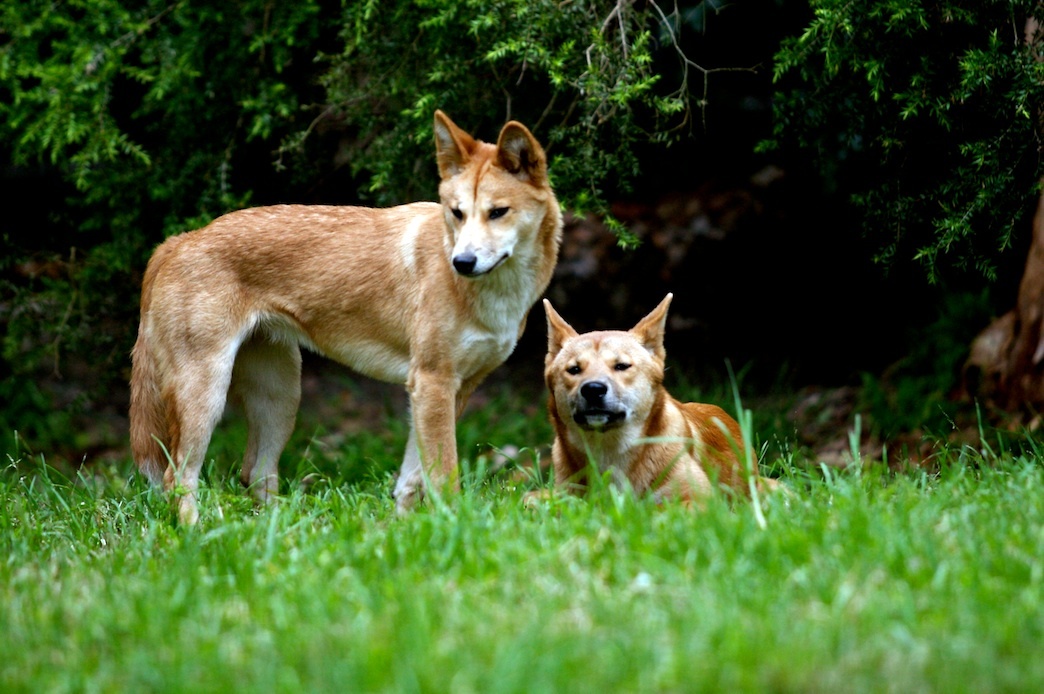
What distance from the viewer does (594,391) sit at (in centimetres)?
452

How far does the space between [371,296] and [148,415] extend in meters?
1.30

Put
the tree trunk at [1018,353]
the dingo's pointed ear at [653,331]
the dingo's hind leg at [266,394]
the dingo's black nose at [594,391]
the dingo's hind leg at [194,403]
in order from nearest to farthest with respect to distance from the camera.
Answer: the dingo's black nose at [594,391], the dingo's pointed ear at [653,331], the dingo's hind leg at [194,403], the dingo's hind leg at [266,394], the tree trunk at [1018,353]

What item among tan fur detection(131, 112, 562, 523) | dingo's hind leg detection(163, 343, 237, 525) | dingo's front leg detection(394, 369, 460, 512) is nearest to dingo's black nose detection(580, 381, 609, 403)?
tan fur detection(131, 112, 562, 523)

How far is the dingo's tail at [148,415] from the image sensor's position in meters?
5.46

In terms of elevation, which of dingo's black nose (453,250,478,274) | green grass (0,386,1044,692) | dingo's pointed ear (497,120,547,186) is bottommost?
green grass (0,386,1044,692)

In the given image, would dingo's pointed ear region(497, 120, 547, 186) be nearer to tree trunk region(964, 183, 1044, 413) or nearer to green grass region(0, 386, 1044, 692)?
green grass region(0, 386, 1044, 692)

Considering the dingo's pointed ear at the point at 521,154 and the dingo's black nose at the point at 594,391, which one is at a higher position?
the dingo's pointed ear at the point at 521,154

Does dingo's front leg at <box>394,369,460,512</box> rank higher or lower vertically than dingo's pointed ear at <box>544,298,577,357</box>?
lower

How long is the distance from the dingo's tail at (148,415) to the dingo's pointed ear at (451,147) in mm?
1785

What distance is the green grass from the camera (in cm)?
247

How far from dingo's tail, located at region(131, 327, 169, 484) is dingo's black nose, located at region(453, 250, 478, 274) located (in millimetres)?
1760

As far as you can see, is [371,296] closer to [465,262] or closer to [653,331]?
[465,262]

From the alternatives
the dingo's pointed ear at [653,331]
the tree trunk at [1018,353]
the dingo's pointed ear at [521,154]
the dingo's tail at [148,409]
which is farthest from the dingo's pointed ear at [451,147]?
the tree trunk at [1018,353]

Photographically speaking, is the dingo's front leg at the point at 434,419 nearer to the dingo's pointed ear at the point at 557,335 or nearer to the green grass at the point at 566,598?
the dingo's pointed ear at the point at 557,335
